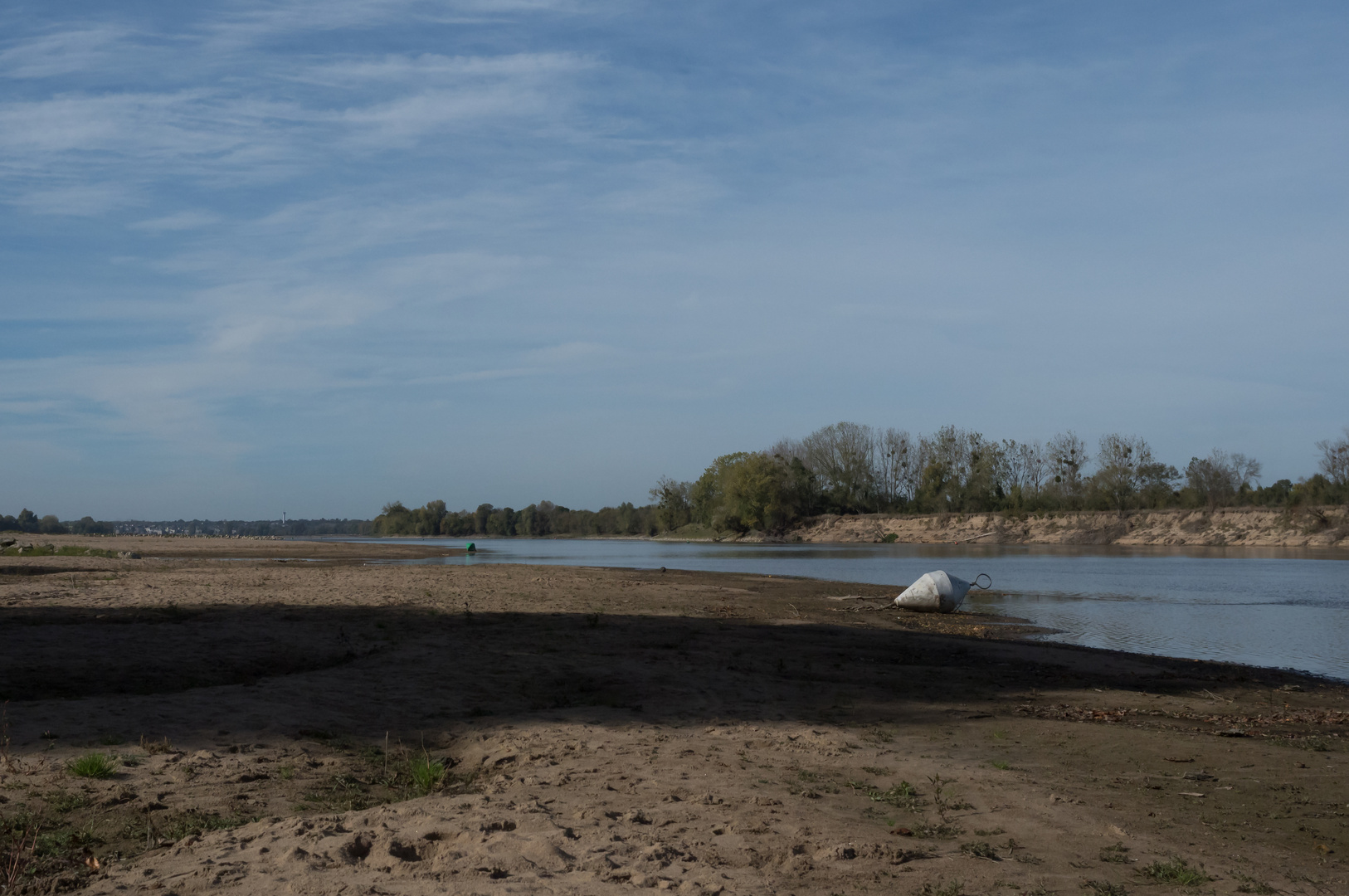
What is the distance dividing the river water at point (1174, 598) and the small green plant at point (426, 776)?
15.9m

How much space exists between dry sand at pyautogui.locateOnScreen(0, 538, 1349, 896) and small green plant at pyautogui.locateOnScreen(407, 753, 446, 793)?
0.10 meters

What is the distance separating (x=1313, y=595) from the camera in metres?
30.0

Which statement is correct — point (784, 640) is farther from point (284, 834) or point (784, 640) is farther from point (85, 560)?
point (85, 560)

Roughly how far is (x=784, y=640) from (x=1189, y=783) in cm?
911

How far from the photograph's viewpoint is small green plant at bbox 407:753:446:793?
6.98 meters

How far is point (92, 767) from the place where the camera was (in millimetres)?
6637

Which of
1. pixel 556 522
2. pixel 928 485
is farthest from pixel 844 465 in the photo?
pixel 556 522

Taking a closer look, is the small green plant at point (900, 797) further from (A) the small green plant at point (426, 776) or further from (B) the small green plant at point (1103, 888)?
(A) the small green plant at point (426, 776)

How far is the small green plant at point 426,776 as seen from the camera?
6.98 m

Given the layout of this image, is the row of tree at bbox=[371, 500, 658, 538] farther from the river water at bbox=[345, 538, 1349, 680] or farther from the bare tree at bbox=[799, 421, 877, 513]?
the river water at bbox=[345, 538, 1349, 680]

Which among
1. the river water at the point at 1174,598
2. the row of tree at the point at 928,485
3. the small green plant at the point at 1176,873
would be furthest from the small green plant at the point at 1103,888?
the row of tree at the point at 928,485

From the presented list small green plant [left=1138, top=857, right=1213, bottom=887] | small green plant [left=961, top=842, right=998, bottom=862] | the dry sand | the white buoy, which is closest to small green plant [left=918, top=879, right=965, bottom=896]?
the dry sand

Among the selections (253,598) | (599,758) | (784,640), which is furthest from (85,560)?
(599,758)

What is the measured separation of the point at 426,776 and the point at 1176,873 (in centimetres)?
516
